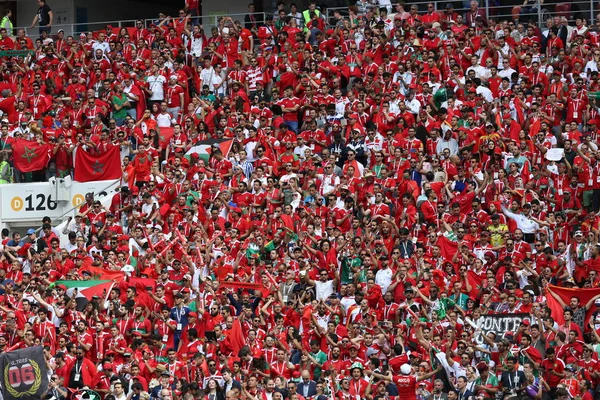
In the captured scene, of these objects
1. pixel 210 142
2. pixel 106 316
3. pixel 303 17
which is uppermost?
pixel 303 17

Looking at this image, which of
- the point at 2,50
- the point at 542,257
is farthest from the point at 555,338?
the point at 2,50

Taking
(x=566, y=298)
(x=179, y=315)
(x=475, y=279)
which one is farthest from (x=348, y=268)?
(x=566, y=298)

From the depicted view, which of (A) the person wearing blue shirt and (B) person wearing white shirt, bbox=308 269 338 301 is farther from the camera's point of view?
(B) person wearing white shirt, bbox=308 269 338 301

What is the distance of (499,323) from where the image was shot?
20.2 meters

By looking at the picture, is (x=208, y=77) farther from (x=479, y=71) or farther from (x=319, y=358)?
(x=319, y=358)

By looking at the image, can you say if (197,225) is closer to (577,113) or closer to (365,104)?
(365,104)

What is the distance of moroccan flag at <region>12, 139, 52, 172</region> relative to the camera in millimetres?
27359

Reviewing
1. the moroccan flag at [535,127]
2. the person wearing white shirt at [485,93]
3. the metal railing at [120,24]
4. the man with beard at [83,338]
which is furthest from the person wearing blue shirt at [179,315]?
the metal railing at [120,24]

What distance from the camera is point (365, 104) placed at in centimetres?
2619

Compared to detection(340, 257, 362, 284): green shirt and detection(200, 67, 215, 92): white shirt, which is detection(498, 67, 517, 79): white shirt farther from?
detection(200, 67, 215, 92): white shirt

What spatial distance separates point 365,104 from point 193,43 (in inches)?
202

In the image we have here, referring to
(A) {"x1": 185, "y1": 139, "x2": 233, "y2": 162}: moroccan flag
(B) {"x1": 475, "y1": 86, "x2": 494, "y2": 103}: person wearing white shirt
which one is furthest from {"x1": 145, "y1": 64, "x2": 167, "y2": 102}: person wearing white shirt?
(B) {"x1": 475, "y1": 86, "x2": 494, "y2": 103}: person wearing white shirt

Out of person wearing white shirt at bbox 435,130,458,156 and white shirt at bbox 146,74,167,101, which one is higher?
white shirt at bbox 146,74,167,101

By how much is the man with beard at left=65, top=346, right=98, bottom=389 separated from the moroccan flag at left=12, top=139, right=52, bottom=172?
24.3 feet
